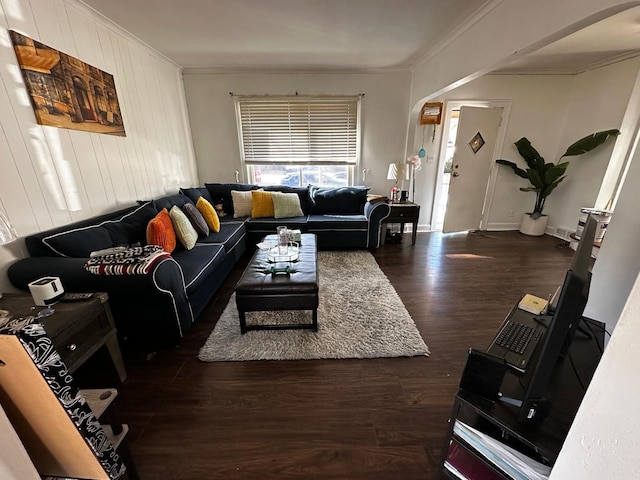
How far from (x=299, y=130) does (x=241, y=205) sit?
155 centimetres

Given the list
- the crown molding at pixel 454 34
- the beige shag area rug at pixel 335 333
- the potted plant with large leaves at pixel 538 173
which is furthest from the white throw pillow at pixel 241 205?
the potted plant with large leaves at pixel 538 173

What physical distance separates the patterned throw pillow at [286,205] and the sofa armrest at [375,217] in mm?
1004

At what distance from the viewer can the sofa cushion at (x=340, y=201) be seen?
394cm

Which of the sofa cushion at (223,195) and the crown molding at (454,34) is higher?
the crown molding at (454,34)

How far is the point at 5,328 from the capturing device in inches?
23.7

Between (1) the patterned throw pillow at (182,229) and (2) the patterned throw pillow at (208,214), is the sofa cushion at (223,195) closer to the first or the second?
(2) the patterned throw pillow at (208,214)

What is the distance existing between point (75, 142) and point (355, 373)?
282 cm

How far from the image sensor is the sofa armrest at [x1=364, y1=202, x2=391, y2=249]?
3594mm

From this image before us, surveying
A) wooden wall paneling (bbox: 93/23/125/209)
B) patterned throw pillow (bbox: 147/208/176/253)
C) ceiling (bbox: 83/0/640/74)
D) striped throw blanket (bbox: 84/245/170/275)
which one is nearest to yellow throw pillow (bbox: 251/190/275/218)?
patterned throw pillow (bbox: 147/208/176/253)

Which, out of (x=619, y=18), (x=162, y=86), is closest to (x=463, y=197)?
(x=619, y=18)

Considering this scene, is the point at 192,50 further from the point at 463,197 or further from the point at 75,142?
the point at 463,197

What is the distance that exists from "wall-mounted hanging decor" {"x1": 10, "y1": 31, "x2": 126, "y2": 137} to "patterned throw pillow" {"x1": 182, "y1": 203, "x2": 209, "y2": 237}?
37.8 inches

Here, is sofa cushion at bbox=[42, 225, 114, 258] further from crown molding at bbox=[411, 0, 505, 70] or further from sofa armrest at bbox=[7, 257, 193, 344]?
crown molding at bbox=[411, 0, 505, 70]

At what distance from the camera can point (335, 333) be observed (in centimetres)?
202
